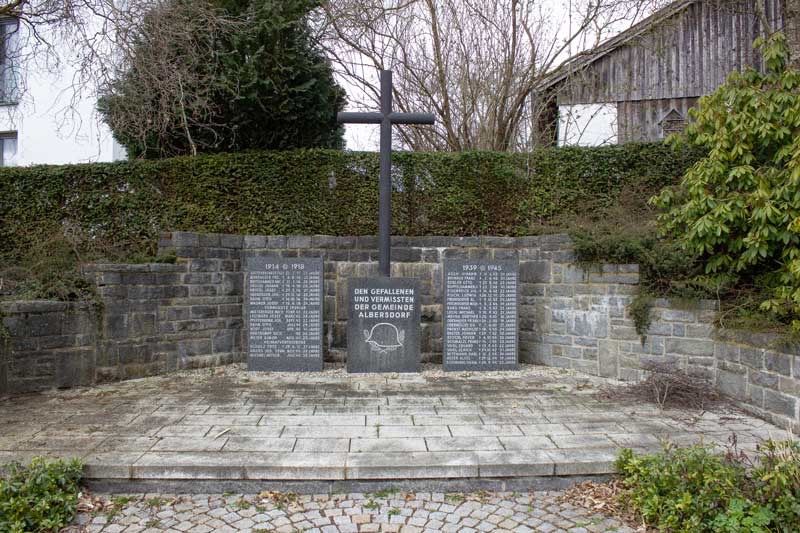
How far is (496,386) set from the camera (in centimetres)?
625

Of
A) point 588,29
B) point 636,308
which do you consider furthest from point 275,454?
point 588,29

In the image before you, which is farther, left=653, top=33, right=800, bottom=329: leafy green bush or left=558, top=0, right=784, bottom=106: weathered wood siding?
left=558, top=0, right=784, bottom=106: weathered wood siding

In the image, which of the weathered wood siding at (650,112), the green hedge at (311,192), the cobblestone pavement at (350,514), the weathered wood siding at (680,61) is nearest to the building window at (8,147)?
the green hedge at (311,192)

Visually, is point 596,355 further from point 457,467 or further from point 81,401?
point 81,401

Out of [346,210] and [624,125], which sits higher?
[624,125]

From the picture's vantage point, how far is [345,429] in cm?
458

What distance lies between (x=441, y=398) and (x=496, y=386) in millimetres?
910

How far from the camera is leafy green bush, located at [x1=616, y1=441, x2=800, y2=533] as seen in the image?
2922 mm

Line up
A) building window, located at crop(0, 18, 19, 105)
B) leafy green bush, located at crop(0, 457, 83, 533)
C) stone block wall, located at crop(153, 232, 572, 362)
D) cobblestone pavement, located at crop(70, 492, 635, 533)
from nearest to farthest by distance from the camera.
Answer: leafy green bush, located at crop(0, 457, 83, 533), cobblestone pavement, located at crop(70, 492, 635, 533), building window, located at crop(0, 18, 19, 105), stone block wall, located at crop(153, 232, 572, 362)

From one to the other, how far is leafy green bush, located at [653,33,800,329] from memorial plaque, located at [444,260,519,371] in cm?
223

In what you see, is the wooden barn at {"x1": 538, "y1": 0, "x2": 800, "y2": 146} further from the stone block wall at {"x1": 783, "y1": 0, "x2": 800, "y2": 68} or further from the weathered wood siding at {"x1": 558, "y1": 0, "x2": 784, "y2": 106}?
Result: the stone block wall at {"x1": 783, "y1": 0, "x2": 800, "y2": 68}

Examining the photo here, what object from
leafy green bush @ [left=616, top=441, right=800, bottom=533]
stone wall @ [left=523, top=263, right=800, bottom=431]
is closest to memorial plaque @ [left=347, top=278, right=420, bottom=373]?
stone wall @ [left=523, top=263, right=800, bottom=431]

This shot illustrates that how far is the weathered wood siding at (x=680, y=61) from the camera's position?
39.8 feet

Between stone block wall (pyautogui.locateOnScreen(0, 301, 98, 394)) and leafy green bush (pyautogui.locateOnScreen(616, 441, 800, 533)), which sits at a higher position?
stone block wall (pyautogui.locateOnScreen(0, 301, 98, 394))
